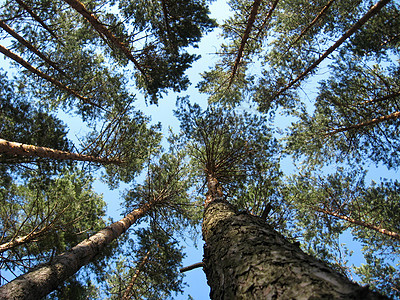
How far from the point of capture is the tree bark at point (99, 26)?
17.5 ft

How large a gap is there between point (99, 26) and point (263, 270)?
6.90m

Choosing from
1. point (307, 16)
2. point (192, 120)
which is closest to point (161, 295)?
point (192, 120)

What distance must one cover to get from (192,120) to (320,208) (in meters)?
6.40

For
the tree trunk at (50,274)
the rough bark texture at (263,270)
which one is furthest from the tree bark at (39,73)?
the rough bark texture at (263,270)

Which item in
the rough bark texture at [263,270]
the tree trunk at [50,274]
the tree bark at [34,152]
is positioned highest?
the tree bark at [34,152]

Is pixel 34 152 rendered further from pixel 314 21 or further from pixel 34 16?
pixel 314 21

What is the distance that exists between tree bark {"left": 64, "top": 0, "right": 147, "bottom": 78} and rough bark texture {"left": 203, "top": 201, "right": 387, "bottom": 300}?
19.9 ft

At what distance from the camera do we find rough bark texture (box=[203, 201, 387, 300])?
1.17 meters

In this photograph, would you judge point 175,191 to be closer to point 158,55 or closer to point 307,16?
point 158,55

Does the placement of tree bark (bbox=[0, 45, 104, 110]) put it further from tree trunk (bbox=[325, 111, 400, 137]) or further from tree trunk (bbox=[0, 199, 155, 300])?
tree trunk (bbox=[325, 111, 400, 137])

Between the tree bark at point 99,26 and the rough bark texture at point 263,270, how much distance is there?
19.9ft

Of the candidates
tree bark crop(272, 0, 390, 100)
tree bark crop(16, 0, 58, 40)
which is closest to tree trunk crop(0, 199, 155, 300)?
tree bark crop(16, 0, 58, 40)

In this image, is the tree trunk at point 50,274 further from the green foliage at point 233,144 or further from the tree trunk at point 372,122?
the tree trunk at point 372,122

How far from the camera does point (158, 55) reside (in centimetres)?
784
